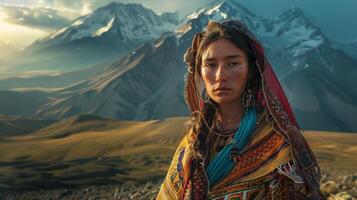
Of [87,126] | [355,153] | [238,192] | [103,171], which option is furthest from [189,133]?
[87,126]

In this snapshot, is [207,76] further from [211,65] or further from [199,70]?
[199,70]

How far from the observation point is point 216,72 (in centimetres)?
402

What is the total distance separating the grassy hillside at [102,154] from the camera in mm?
55062

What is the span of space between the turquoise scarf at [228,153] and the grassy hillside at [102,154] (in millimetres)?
41394

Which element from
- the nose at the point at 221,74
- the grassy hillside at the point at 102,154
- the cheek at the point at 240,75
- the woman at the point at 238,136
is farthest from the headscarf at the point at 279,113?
the grassy hillside at the point at 102,154

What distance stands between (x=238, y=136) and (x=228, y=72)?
0.50 m

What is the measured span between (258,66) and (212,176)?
88cm

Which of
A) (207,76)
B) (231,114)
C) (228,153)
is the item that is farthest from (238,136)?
(207,76)

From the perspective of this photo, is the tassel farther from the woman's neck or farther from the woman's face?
the woman's face

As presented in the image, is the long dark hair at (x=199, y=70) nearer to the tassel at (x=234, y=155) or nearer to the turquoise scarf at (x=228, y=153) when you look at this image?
the turquoise scarf at (x=228, y=153)

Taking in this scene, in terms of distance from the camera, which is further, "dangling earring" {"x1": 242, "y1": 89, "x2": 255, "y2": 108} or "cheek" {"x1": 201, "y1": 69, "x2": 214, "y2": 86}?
"cheek" {"x1": 201, "y1": 69, "x2": 214, "y2": 86}

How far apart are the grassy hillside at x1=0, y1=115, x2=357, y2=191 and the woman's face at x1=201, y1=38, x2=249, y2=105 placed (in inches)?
1627

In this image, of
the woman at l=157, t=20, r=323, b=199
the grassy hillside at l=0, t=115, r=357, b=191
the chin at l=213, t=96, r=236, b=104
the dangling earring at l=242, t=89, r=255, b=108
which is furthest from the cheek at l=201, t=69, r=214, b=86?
the grassy hillside at l=0, t=115, r=357, b=191

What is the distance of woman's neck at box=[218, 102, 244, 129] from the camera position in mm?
4043
